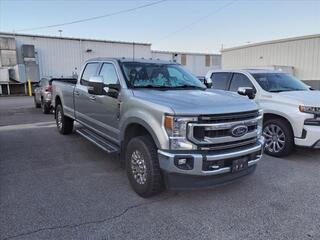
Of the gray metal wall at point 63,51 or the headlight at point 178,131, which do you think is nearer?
the headlight at point 178,131

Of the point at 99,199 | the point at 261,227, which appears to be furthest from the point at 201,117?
the point at 99,199

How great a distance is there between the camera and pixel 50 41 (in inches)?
1056

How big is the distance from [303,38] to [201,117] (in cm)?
1724

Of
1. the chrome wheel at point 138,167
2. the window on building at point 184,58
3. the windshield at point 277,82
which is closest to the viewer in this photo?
the chrome wheel at point 138,167

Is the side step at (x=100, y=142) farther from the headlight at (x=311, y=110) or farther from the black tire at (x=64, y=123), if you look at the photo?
the headlight at (x=311, y=110)

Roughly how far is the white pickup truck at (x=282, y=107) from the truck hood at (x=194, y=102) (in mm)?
1734

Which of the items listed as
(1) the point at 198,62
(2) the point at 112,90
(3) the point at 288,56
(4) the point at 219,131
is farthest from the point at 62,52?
(4) the point at 219,131

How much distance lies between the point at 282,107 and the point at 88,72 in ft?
13.4

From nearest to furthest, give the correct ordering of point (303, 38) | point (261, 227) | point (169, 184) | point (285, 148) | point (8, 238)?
point (8, 238) < point (261, 227) < point (169, 184) < point (285, 148) < point (303, 38)

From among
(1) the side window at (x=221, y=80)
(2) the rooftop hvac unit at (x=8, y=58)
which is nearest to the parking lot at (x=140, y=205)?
(1) the side window at (x=221, y=80)

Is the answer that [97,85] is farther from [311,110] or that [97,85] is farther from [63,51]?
[63,51]

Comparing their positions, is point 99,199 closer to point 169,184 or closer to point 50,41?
point 169,184

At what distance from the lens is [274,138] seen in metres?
5.70

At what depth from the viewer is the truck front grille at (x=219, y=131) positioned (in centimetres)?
327
